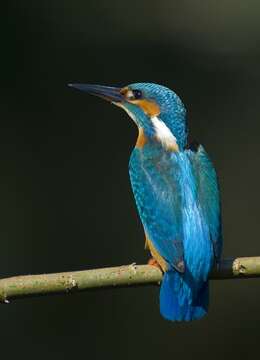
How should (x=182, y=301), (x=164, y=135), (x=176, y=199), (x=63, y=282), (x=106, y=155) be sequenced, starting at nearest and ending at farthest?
(x=63, y=282)
(x=182, y=301)
(x=176, y=199)
(x=164, y=135)
(x=106, y=155)

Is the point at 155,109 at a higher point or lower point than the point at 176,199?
higher

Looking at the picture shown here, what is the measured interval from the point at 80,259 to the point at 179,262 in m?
2.35

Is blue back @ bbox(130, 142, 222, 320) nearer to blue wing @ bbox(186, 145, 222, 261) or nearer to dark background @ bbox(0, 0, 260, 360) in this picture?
blue wing @ bbox(186, 145, 222, 261)

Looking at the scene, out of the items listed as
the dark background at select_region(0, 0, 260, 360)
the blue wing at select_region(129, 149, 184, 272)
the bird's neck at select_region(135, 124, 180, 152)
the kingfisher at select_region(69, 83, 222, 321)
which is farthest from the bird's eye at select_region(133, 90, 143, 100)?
the dark background at select_region(0, 0, 260, 360)

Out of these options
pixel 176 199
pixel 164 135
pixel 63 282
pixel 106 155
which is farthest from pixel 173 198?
pixel 106 155

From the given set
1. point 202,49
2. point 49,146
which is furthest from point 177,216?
point 202,49

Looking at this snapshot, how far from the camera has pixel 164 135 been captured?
A: 12.3 feet

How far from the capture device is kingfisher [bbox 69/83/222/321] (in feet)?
11.1

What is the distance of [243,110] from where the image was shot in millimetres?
6211

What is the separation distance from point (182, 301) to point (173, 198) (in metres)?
0.35

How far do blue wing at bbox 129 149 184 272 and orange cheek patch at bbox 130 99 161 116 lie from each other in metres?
0.18

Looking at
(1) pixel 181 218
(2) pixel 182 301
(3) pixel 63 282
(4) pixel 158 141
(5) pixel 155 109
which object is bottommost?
(2) pixel 182 301

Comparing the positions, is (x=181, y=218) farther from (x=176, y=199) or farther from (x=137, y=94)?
(x=137, y=94)

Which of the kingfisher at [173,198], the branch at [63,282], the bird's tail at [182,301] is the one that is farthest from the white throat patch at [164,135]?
the branch at [63,282]
